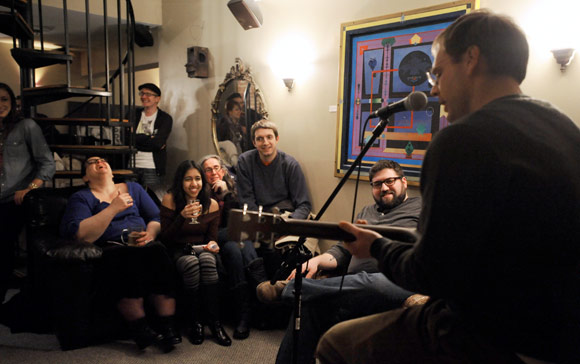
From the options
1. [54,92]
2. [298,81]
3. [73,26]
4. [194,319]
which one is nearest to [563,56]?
[298,81]

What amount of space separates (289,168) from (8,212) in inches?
81.5

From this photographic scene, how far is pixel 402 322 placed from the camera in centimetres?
106

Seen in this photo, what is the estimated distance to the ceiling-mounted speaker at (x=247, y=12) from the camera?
3590 mm

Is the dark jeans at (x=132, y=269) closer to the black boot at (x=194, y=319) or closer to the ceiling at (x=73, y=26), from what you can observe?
the black boot at (x=194, y=319)

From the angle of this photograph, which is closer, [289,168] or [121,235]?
[121,235]

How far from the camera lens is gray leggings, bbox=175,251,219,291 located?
264 centimetres

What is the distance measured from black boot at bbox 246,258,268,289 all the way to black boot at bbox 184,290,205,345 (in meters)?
0.36

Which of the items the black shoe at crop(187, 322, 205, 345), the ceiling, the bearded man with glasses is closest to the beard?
the bearded man with glasses

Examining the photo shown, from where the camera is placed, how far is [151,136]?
4.59 m

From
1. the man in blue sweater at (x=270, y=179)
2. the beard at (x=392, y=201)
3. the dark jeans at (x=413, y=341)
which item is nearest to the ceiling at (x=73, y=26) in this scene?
the man in blue sweater at (x=270, y=179)

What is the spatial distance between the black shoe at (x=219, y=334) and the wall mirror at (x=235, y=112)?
1.88 metres

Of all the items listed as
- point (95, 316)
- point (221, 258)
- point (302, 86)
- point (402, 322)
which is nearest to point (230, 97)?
point (302, 86)

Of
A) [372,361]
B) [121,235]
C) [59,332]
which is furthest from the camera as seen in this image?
[121,235]

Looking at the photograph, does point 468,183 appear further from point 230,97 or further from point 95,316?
point 230,97
